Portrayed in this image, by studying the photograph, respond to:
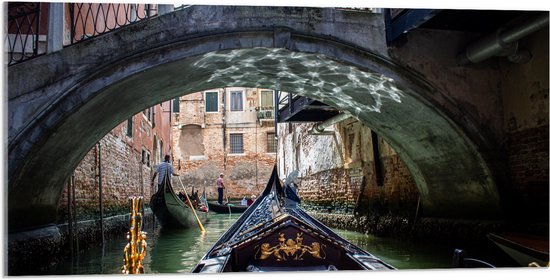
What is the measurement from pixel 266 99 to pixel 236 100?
0.78 m

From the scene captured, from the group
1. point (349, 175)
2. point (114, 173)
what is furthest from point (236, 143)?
point (114, 173)

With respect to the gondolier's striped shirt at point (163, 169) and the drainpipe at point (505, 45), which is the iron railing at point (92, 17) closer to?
the drainpipe at point (505, 45)

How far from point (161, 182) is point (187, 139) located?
682 cm

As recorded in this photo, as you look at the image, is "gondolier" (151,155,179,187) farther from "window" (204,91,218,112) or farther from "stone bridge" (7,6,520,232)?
"window" (204,91,218,112)

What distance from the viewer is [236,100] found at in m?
12.6

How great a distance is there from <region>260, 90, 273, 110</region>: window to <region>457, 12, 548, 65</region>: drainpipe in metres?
9.23

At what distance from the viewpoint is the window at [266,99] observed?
1227cm

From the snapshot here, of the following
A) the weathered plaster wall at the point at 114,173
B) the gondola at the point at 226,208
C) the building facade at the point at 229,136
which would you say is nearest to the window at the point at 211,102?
the building facade at the point at 229,136

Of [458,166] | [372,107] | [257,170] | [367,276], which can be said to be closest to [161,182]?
[372,107]

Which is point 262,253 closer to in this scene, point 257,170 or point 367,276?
point 367,276

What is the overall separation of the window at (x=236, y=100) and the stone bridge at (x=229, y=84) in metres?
8.93

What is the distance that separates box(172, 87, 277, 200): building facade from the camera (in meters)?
12.2

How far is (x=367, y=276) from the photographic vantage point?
1.89 metres

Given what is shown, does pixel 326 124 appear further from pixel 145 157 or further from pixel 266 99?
pixel 266 99
